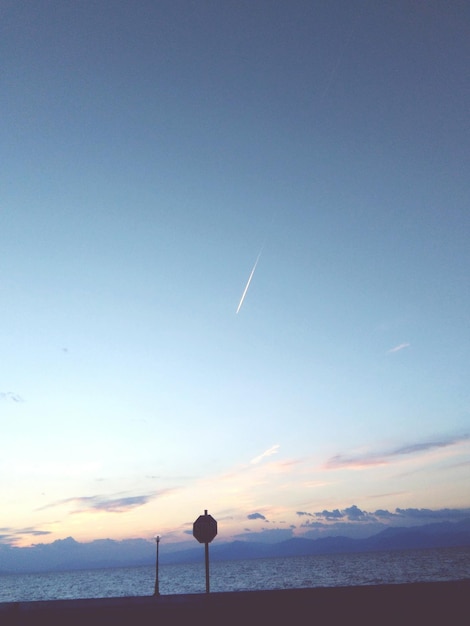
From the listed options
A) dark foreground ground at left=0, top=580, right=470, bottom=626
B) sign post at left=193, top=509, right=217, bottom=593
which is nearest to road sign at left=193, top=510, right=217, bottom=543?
sign post at left=193, top=509, right=217, bottom=593

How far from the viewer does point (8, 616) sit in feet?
21.7

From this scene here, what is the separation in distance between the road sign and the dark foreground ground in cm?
250

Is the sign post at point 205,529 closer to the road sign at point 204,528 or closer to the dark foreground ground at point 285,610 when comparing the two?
the road sign at point 204,528

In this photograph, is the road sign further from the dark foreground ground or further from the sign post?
the dark foreground ground

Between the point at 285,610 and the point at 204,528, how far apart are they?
10.8 feet

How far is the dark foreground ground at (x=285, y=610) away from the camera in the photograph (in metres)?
6.50

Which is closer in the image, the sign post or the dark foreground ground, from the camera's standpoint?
the dark foreground ground

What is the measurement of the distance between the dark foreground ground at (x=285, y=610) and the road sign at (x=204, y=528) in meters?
2.50

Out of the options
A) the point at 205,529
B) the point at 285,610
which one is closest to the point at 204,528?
the point at 205,529

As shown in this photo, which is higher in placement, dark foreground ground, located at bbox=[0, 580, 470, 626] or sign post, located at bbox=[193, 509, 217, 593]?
sign post, located at bbox=[193, 509, 217, 593]

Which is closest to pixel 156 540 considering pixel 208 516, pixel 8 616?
pixel 208 516

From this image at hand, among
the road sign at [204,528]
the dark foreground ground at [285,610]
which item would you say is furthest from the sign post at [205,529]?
the dark foreground ground at [285,610]

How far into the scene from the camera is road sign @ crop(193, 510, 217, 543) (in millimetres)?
9477

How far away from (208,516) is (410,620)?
4.79 meters
